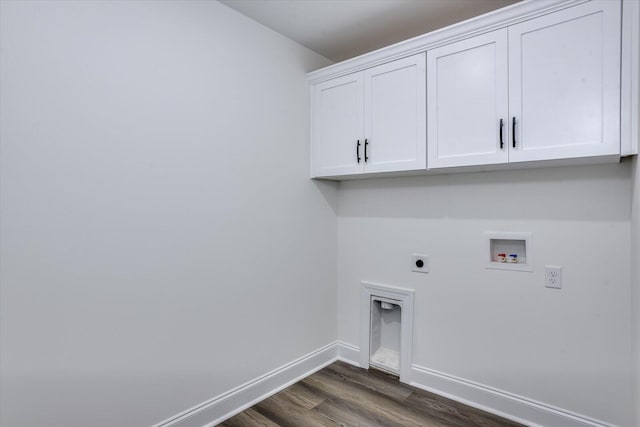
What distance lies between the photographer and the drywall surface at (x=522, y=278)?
1.80 metres

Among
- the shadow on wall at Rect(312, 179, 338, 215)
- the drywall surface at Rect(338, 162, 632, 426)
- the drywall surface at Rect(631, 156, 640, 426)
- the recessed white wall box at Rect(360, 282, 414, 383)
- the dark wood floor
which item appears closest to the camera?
the drywall surface at Rect(631, 156, 640, 426)

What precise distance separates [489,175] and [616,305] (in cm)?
94

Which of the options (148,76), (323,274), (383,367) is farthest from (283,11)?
(383,367)

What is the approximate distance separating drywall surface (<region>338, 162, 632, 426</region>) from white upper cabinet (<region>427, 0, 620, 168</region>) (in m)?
0.33

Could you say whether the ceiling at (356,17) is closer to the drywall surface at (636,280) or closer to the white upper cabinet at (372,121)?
the white upper cabinet at (372,121)

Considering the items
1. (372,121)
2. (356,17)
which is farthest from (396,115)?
(356,17)

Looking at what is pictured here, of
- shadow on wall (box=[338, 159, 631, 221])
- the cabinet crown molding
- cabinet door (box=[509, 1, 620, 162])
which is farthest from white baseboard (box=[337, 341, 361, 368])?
the cabinet crown molding

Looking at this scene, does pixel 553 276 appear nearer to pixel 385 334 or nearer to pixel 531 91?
pixel 531 91

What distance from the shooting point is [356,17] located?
7.24 ft

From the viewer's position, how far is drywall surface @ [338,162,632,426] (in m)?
1.80

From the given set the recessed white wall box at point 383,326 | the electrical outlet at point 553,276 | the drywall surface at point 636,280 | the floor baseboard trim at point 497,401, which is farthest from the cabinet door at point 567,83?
the floor baseboard trim at point 497,401

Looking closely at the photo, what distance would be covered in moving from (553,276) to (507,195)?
20.6 inches

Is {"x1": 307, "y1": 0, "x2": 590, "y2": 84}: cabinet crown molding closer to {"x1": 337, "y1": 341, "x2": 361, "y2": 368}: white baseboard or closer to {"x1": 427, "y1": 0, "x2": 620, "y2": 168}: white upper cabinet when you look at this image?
{"x1": 427, "y1": 0, "x2": 620, "y2": 168}: white upper cabinet

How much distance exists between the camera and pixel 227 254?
6.89 feet
